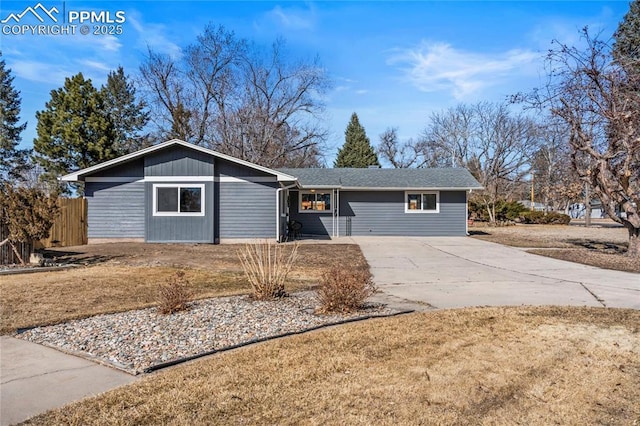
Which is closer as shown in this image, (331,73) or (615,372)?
(615,372)

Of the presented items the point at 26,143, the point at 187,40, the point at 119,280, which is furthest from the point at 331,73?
the point at 119,280

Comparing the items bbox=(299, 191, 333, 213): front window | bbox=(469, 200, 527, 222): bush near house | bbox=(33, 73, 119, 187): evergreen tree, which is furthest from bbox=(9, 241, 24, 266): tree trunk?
bbox=(469, 200, 527, 222): bush near house

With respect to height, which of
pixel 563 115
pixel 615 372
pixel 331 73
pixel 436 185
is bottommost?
pixel 615 372

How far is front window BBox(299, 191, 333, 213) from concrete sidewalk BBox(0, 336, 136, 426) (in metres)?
17.4

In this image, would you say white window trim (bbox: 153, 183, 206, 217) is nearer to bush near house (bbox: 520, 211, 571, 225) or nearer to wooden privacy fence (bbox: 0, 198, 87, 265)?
wooden privacy fence (bbox: 0, 198, 87, 265)

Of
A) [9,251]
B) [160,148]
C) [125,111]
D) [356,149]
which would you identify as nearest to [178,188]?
[160,148]

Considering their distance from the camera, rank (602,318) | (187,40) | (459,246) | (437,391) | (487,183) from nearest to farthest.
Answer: (437,391) < (602,318) < (459,246) < (187,40) < (487,183)

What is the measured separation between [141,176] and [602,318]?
620 inches

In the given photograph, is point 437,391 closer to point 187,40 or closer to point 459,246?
point 459,246

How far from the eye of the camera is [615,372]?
3.75 metres

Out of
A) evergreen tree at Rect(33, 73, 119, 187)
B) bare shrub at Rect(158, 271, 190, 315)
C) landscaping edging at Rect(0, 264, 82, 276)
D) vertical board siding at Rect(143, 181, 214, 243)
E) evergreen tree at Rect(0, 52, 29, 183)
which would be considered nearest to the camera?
bare shrub at Rect(158, 271, 190, 315)

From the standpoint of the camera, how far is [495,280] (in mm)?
8977

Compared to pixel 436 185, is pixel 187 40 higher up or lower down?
higher up

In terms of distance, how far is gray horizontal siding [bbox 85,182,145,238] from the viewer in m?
16.9
